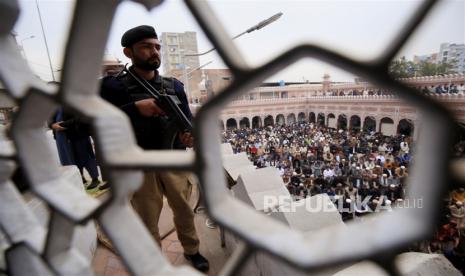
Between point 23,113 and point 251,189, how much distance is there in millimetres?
1255

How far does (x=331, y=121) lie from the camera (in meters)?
19.5

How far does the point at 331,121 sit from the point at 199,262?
19909 millimetres

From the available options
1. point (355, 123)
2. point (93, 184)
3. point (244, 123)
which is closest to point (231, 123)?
point (244, 123)

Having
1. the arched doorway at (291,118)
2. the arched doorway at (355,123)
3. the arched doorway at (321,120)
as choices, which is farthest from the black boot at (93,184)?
the arched doorway at (291,118)

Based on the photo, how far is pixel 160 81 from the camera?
4.24 feet

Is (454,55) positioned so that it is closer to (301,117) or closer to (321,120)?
(321,120)

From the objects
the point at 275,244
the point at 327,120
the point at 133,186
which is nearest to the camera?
the point at 275,244

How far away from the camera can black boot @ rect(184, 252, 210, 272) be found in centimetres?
140

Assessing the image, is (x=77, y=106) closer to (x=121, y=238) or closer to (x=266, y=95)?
(x=121, y=238)

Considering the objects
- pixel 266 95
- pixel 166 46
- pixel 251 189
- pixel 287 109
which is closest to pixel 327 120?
pixel 287 109

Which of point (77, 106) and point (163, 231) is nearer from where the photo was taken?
point (77, 106)

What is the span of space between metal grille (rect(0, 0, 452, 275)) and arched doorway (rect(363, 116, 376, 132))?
1785cm

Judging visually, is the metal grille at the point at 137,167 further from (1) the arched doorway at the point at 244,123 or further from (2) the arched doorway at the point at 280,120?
(2) the arched doorway at the point at 280,120

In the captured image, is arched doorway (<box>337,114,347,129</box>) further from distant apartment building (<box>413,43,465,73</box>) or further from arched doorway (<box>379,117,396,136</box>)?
distant apartment building (<box>413,43,465,73</box>)
